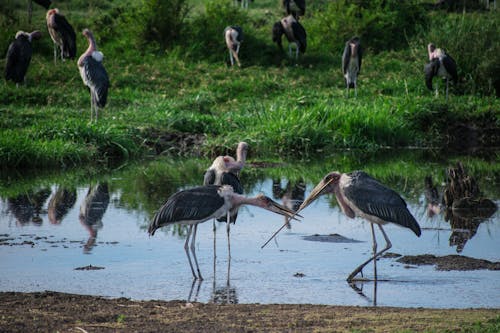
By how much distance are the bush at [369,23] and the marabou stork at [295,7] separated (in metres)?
1.07

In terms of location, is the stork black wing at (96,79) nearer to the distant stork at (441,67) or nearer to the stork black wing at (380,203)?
the distant stork at (441,67)

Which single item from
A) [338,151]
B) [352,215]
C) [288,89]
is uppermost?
[288,89]

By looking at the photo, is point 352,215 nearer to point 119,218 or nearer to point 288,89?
point 119,218

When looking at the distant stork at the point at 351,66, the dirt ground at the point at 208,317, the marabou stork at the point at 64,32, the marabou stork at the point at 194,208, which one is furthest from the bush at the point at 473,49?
the dirt ground at the point at 208,317

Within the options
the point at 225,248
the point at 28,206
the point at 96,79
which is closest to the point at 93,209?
the point at 28,206

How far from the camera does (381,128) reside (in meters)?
15.8

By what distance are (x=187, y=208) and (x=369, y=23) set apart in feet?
48.9

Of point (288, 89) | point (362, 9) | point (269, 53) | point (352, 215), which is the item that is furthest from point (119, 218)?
point (362, 9)

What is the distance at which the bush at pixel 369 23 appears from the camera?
859 inches

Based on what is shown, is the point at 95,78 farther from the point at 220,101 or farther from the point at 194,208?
the point at 194,208

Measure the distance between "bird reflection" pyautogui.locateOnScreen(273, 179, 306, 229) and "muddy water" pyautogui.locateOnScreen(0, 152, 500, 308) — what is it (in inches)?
1.1

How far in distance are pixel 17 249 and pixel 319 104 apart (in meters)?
8.43

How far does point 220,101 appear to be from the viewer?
58.7 feet

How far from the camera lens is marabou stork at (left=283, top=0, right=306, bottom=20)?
23531 mm
